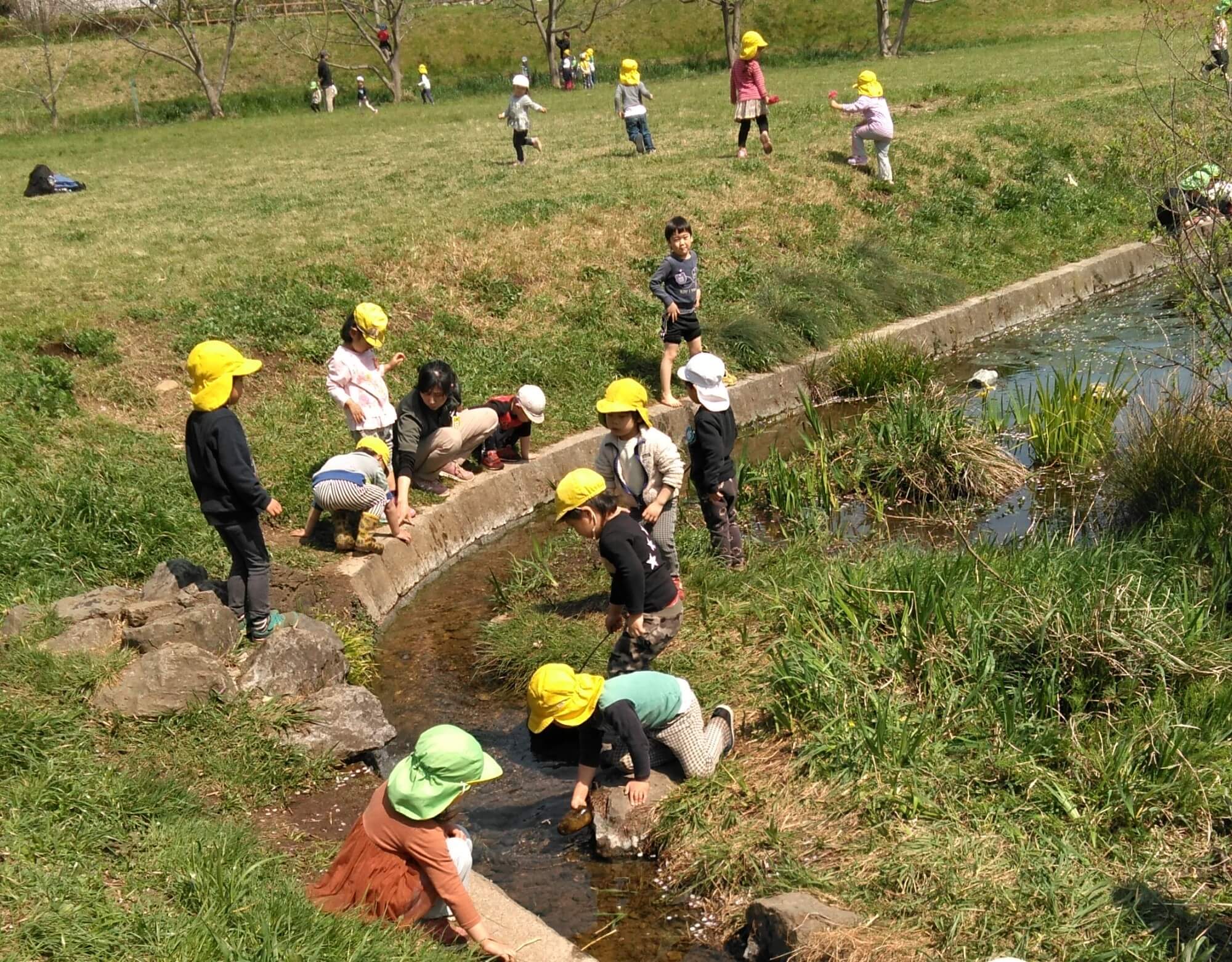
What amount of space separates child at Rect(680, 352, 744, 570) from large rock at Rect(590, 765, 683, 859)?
238 cm

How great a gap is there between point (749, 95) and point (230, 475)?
12.3 meters

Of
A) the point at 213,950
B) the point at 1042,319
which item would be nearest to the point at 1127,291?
→ the point at 1042,319

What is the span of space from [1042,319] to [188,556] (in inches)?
424

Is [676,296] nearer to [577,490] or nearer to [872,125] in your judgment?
[577,490]

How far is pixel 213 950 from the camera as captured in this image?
12.3ft

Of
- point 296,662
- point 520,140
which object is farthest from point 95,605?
point 520,140

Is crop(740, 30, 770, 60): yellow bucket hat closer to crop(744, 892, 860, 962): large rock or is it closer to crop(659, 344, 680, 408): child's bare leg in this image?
crop(659, 344, 680, 408): child's bare leg

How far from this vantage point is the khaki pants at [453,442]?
28.6 ft

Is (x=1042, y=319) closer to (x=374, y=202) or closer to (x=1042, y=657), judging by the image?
(x=374, y=202)

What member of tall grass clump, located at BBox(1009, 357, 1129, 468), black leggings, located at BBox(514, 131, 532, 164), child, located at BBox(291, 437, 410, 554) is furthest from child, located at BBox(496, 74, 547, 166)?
child, located at BBox(291, 437, 410, 554)

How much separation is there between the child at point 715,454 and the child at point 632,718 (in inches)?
83.2

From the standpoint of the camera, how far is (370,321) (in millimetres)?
8109

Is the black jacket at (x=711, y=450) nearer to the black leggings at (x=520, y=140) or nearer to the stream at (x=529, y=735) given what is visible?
the stream at (x=529, y=735)

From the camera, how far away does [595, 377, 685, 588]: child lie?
21.4ft
